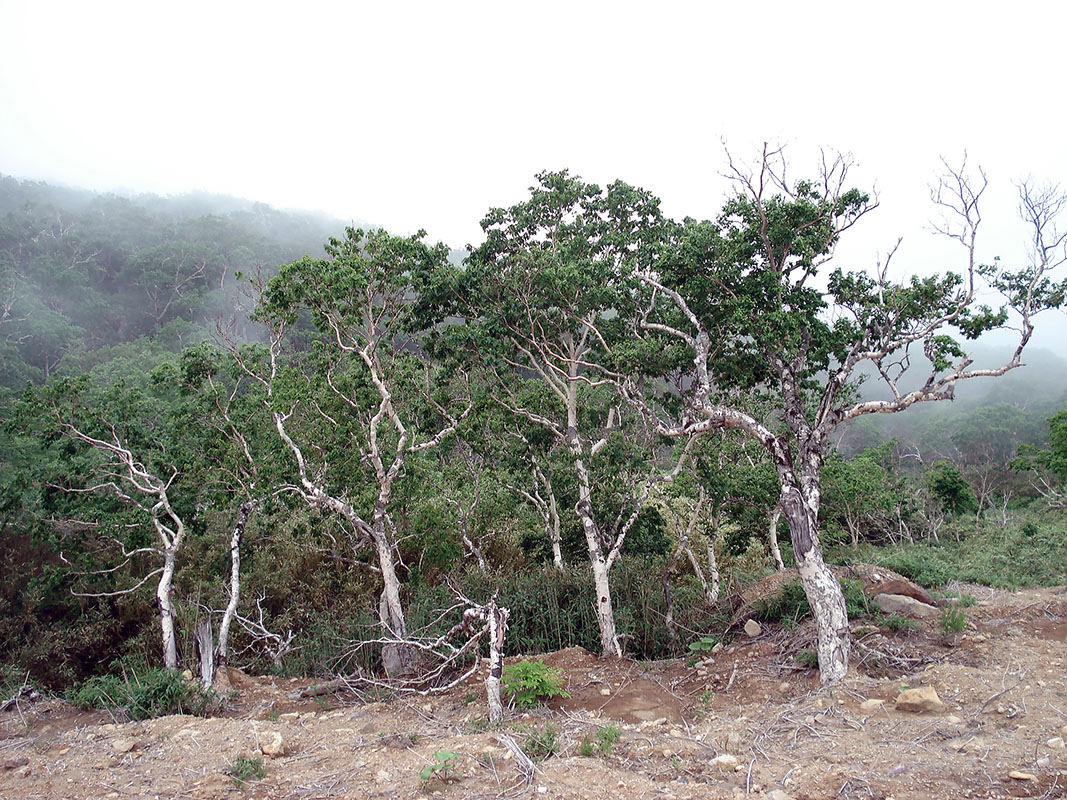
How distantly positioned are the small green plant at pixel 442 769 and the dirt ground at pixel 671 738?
0.06 ft

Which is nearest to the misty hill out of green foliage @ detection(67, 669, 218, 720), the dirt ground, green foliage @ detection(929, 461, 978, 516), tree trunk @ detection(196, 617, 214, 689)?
tree trunk @ detection(196, 617, 214, 689)

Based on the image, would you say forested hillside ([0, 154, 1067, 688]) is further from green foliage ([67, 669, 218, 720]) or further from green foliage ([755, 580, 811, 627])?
green foliage ([67, 669, 218, 720])

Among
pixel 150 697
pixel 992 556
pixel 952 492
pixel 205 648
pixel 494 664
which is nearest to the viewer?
pixel 494 664

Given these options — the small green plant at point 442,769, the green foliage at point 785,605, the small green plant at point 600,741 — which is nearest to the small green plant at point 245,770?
the small green plant at point 442,769

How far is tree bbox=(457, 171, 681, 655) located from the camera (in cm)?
969

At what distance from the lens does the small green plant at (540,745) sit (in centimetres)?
505

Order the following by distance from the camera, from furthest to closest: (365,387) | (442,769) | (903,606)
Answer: (365,387) < (903,606) < (442,769)

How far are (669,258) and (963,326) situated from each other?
12.0ft

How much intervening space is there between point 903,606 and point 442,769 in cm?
703

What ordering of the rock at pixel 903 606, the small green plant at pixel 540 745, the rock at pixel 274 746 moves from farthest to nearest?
1. the rock at pixel 903 606
2. the rock at pixel 274 746
3. the small green plant at pixel 540 745

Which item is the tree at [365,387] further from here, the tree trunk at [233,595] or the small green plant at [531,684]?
the small green plant at [531,684]

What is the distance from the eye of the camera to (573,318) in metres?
10.3

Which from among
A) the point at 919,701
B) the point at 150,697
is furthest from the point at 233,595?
the point at 919,701

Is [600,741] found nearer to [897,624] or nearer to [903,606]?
[897,624]
